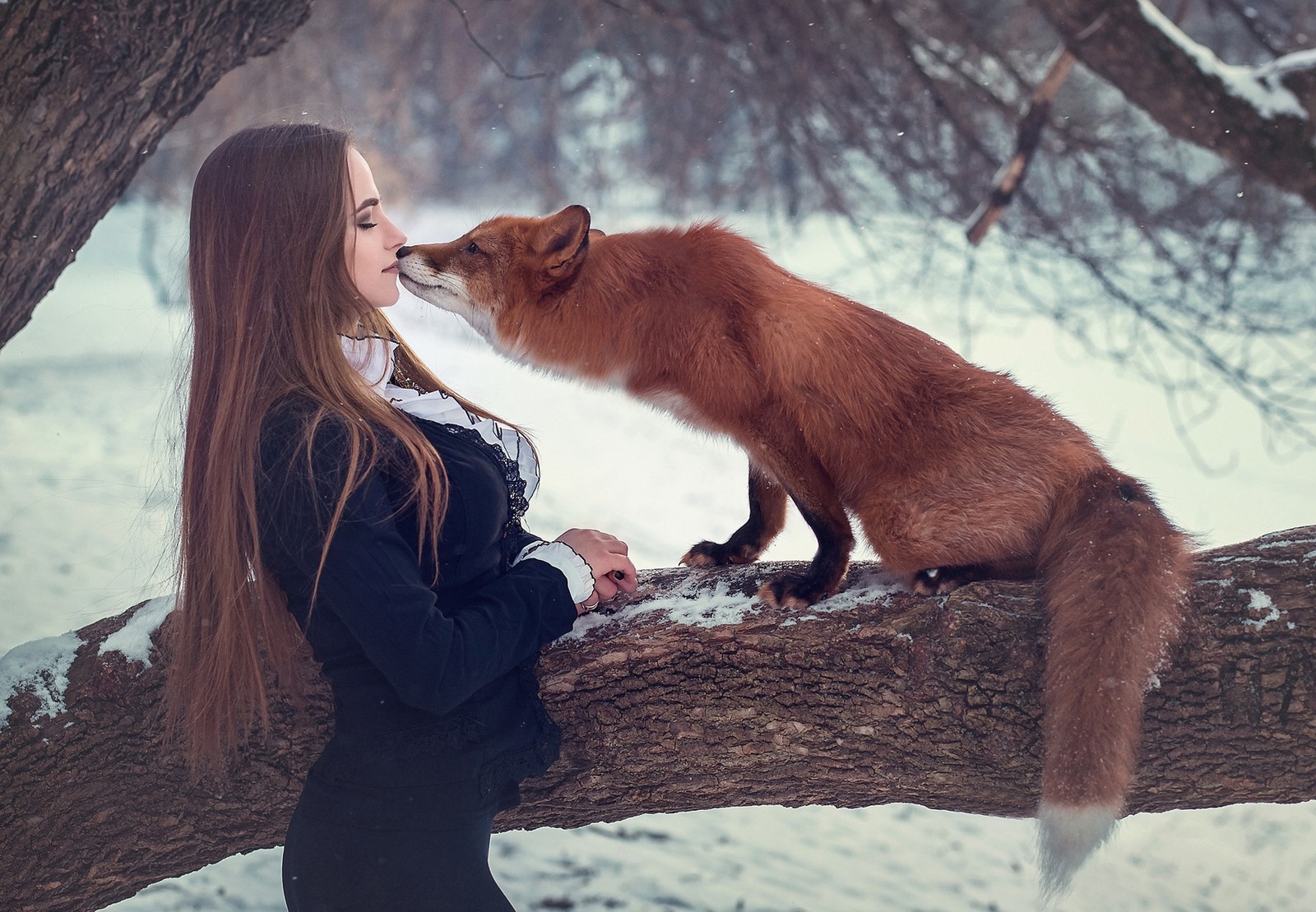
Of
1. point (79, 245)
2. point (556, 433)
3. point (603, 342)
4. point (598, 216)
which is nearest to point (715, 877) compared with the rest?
point (603, 342)

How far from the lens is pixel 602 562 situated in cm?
205

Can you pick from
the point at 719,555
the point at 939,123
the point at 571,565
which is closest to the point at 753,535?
the point at 719,555

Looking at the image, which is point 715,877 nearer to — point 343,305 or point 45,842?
Result: point 45,842

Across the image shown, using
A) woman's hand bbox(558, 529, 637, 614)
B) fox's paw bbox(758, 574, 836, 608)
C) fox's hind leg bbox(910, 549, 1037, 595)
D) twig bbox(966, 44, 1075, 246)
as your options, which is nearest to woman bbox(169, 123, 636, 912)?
woman's hand bbox(558, 529, 637, 614)

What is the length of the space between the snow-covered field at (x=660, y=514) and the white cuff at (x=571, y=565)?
850 millimetres

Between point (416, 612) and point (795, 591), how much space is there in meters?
0.93

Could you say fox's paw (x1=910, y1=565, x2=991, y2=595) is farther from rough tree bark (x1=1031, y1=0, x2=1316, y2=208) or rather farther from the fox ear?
rough tree bark (x1=1031, y1=0, x2=1316, y2=208)

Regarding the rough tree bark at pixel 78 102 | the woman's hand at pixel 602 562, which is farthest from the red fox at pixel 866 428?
the rough tree bark at pixel 78 102

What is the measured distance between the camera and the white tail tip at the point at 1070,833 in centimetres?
172

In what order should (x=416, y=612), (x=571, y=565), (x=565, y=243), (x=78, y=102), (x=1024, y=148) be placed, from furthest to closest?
(x=1024, y=148)
(x=78, y=102)
(x=565, y=243)
(x=571, y=565)
(x=416, y=612)

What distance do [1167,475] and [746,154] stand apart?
368 centimetres

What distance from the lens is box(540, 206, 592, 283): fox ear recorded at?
94.9 inches

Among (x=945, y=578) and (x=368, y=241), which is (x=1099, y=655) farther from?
(x=368, y=241)

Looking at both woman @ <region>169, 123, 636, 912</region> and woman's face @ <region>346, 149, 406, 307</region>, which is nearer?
woman @ <region>169, 123, 636, 912</region>
